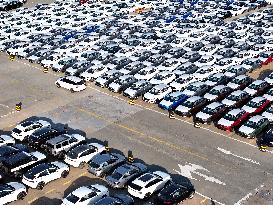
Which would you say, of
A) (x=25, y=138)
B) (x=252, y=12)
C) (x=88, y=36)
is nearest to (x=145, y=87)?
(x=25, y=138)

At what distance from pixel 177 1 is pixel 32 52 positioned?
32738 mm

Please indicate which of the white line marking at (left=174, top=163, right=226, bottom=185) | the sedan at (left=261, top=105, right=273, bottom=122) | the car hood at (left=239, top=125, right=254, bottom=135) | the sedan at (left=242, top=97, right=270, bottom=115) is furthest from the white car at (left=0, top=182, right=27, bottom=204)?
the sedan at (left=261, top=105, right=273, bottom=122)

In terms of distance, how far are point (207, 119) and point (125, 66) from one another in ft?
51.0

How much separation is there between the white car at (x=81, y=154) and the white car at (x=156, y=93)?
10.7 meters

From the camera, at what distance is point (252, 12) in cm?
7819

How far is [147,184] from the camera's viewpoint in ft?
110

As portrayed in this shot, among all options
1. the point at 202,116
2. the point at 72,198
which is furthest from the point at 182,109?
the point at 72,198

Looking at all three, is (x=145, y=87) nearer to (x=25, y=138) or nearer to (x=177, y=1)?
(x=25, y=138)

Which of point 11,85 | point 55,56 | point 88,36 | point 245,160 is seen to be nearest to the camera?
point 245,160

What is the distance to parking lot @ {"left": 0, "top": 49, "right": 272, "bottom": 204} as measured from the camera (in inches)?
1385

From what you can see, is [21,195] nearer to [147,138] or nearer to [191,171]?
[147,138]

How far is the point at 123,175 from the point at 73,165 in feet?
15.9

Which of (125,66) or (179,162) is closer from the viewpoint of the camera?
(179,162)

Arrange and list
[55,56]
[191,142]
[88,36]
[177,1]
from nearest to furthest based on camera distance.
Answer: [191,142] < [55,56] < [88,36] < [177,1]
